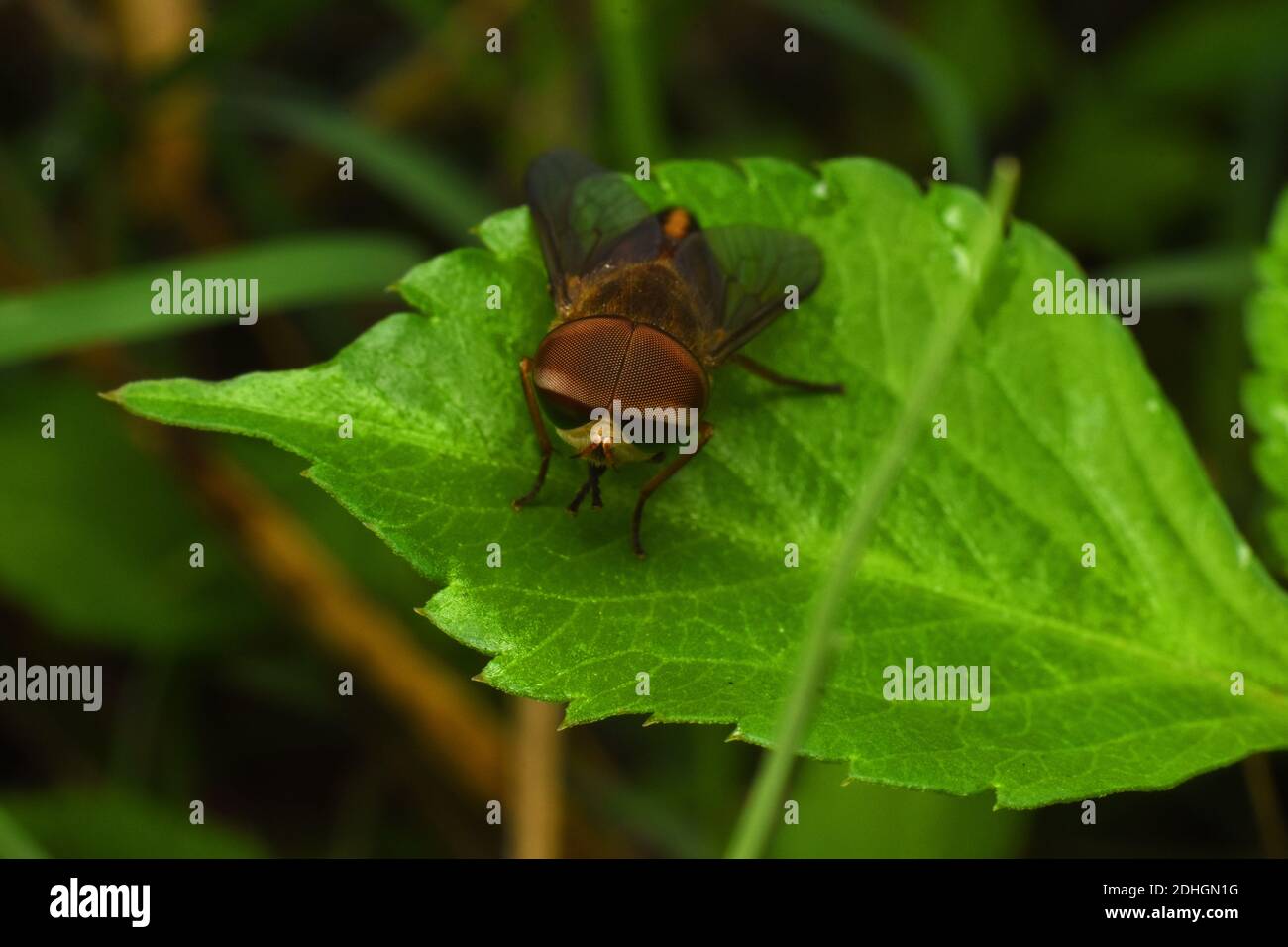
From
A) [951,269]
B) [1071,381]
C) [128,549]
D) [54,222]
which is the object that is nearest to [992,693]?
[1071,381]

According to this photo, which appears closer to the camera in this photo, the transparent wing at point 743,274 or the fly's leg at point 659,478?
the fly's leg at point 659,478

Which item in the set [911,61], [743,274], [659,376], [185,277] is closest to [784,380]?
[743,274]

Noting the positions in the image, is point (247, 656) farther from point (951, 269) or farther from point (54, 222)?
point (951, 269)

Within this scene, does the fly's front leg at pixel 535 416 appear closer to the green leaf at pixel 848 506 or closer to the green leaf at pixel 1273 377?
the green leaf at pixel 848 506

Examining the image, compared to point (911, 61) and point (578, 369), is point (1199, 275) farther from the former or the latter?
point (578, 369)

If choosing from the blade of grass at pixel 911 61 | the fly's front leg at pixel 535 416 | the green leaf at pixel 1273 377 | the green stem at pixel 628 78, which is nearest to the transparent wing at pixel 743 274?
the fly's front leg at pixel 535 416

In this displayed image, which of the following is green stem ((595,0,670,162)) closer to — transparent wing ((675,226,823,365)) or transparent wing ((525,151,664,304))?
transparent wing ((525,151,664,304))
